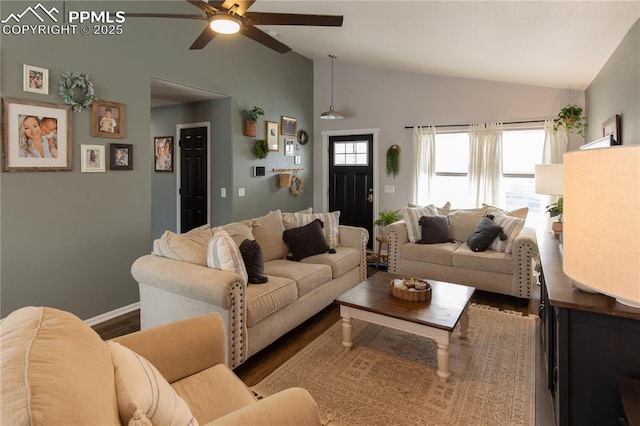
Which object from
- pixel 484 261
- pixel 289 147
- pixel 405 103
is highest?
pixel 405 103

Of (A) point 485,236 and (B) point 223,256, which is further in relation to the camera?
(A) point 485,236

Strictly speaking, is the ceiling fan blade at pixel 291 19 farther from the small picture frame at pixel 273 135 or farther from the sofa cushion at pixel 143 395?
the small picture frame at pixel 273 135

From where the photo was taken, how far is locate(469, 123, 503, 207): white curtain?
16.7 ft

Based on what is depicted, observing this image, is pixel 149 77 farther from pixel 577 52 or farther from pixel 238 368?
pixel 577 52

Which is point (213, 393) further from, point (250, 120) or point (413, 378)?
point (250, 120)

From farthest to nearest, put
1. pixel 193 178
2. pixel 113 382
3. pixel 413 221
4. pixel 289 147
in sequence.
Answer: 1. pixel 289 147
2. pixel 193 178
3. pixel 413 221
4. pixel 113 382

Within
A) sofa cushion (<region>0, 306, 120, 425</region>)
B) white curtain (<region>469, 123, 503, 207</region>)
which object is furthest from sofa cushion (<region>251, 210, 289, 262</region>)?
white curtain (<region>469, 123, 503, 207</region>)

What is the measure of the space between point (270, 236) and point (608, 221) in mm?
3270

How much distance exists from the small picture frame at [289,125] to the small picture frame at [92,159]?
2935mm

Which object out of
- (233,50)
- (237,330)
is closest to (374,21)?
(233,50)

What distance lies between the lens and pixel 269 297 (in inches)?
109

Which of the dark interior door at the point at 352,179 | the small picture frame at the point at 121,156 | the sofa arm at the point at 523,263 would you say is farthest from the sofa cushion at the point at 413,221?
the small picture frame at the point at 121,156

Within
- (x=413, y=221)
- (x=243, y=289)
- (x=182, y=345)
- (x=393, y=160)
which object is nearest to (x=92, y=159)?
(x=243, y=289)

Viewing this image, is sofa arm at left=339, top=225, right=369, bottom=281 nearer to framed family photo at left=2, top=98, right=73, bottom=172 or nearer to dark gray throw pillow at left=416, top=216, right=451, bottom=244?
dark gray throw pillow at left=416, top=216, right=451, bottom=244
